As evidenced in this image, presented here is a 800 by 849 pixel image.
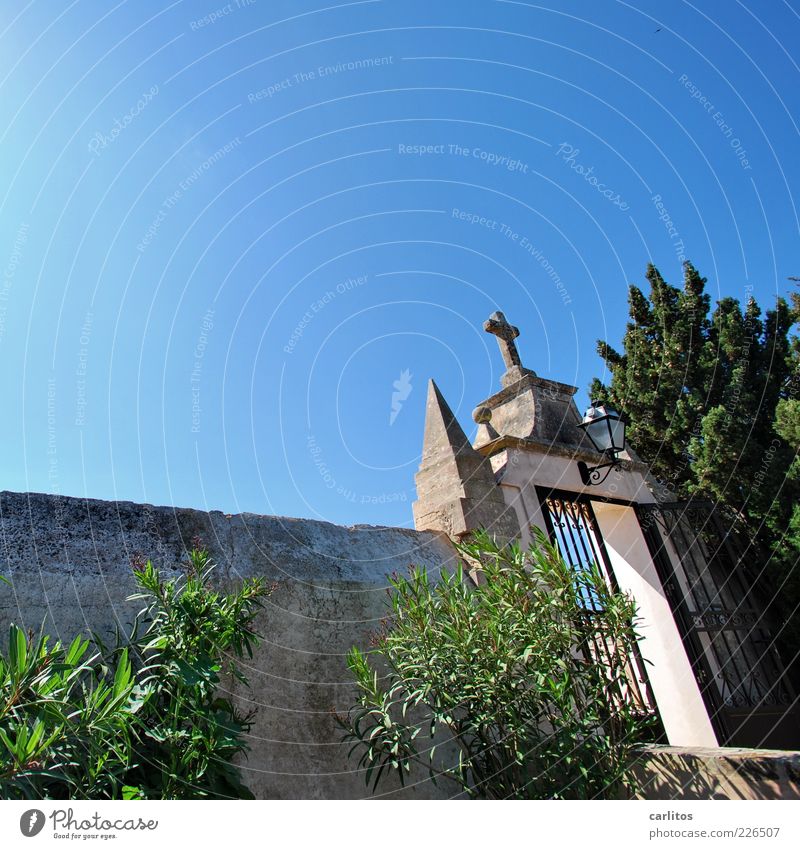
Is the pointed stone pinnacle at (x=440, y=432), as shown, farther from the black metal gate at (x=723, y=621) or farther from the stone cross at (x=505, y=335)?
the black metal gate at (x=723, y=621)

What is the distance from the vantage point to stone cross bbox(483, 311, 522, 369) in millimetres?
6633

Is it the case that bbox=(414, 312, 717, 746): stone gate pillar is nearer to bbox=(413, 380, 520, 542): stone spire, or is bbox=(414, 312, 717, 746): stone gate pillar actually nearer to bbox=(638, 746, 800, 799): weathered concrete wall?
bbox=(413, 380, 520, 542): stone spire

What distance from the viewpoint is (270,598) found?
3.61m

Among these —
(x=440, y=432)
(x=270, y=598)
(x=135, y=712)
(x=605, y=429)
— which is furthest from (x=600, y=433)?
(x=135, y=712)

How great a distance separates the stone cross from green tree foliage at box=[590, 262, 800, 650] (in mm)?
2416

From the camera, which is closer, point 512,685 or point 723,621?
point 512,685

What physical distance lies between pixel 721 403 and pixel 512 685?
5577 millimetres

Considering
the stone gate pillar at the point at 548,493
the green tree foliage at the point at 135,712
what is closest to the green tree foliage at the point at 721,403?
the stone gate pillar at the point at 548,493
